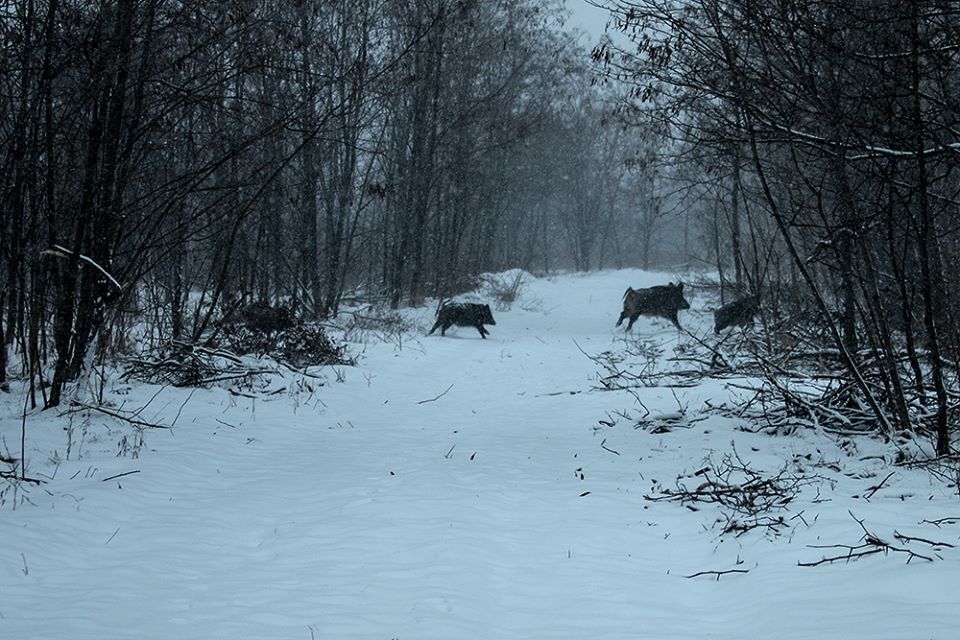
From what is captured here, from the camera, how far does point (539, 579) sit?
357 centimetres

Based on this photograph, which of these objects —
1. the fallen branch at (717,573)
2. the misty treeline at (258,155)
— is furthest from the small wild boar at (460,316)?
the fallen branch at (717,573)

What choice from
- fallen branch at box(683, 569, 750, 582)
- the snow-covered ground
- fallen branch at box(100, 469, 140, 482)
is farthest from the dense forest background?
fallen branch at box(683, 569, 750, 582)

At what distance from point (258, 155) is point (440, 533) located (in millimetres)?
12504

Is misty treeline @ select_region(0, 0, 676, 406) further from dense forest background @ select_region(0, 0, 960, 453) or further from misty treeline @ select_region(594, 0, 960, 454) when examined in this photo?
misty treeline @ select_region(594, 0, 960, 454)

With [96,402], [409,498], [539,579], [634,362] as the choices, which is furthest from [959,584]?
[634,362]

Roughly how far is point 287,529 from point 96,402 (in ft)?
13.4

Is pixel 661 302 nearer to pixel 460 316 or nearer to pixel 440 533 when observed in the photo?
pixel 460 316

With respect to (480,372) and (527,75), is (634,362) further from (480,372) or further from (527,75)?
(527,75)

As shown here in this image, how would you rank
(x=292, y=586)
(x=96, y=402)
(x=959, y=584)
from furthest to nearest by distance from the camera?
(x=96, y=402) < (x=292, y=586) < (x=959, y=584)

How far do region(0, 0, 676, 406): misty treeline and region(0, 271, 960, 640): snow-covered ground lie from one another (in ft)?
6.71

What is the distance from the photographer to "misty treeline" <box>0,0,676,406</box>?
269 inches

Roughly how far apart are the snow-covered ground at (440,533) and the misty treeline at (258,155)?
204 cm

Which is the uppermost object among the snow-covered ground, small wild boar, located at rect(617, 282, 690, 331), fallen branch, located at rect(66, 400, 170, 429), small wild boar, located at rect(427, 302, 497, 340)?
small wild boar, located at rect(617, 282, 690, 331)

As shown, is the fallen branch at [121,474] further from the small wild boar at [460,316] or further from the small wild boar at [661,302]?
the small wild boar at [661,302]
